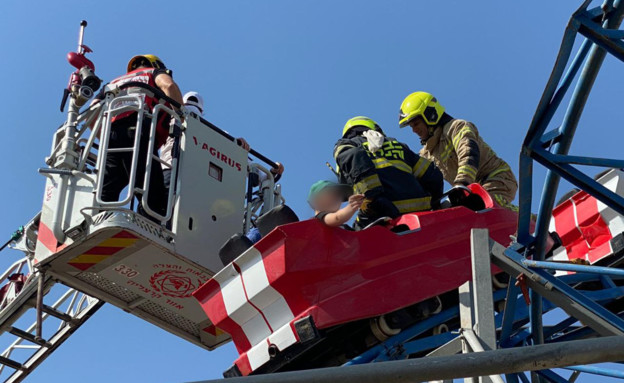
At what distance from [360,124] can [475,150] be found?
1.19m

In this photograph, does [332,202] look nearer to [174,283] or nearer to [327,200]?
[327,200]

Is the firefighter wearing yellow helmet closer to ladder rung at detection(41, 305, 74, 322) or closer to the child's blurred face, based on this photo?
the child's blurred face

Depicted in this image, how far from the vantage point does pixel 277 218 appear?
7.41 meters

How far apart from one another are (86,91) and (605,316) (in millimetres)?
5704

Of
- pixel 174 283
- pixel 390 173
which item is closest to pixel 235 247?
pixel 390 173

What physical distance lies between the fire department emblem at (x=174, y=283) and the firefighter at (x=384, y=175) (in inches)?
82.7

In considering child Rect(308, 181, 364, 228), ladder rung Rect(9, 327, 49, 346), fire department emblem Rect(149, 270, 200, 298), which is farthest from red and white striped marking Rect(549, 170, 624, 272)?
ladder rung Rect(9, 327, 49, 346)

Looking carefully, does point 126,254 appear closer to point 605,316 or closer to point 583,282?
point 583,282

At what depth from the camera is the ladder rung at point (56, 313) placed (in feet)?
32.6

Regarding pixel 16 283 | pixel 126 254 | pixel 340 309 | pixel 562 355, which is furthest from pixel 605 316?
pixel 16 283

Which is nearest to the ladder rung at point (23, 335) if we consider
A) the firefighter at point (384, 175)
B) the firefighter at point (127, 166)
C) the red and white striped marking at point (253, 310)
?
the firefighter at point (127, 166)

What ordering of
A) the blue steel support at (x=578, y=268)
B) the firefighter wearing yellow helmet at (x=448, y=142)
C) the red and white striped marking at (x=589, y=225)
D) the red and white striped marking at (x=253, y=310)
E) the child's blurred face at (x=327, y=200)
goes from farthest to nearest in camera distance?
Result: the firefighter wearing yellow helmet at (x=448, y=142) < the red and white striped marking at (x=589, y=225) < the child's blurred face at (x=327, y=200) < the red and white striped marking at (x=253, y=310) < the blue steel support at (x=578, y=268)

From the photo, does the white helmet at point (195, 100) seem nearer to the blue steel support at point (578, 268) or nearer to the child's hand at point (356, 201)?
the child's hand at point (356, 201)

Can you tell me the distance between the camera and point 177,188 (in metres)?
9.08
